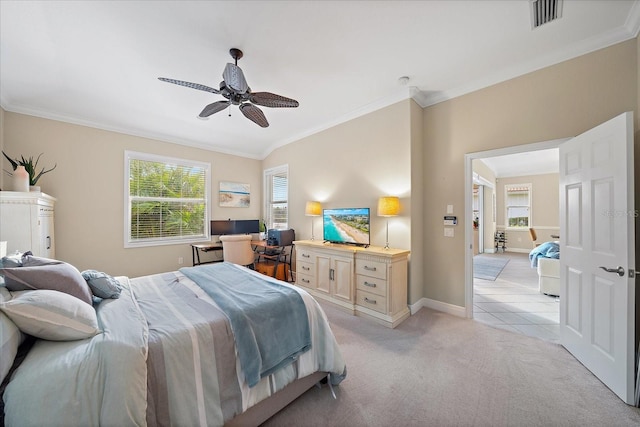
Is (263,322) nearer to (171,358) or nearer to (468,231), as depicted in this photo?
(171,358)

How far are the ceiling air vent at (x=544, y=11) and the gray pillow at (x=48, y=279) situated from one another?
373 cm

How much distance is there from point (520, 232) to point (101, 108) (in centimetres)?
1085

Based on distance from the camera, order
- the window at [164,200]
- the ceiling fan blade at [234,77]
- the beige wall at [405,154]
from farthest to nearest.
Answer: the window at [164,200] < the beige wall at [405,154] < the ceiling fan blade at [234,77]

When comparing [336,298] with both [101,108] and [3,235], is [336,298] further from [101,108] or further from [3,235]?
[101,108]

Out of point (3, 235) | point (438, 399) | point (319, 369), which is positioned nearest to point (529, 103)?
point (438, 399)

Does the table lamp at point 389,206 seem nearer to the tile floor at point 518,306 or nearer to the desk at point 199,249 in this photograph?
the tile floor at point 518,306

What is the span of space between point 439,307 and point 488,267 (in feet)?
11.3

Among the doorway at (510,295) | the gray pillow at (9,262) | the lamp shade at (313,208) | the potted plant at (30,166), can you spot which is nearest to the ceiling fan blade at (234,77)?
the gray pillow at (9,262)

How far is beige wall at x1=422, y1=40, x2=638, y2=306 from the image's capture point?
2.21 metres

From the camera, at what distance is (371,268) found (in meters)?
3.01

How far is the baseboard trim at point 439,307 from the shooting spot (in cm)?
305

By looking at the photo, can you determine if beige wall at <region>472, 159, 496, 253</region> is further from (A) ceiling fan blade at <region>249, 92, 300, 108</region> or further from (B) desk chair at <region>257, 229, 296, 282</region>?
(A) ceiling fan blade at <region>249, 92, 300, 108</region>

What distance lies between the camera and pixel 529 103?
8.61 ft

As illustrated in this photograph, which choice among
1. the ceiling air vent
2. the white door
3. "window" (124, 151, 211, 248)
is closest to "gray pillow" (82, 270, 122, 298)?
"window" (124, 151, 211, 248)
